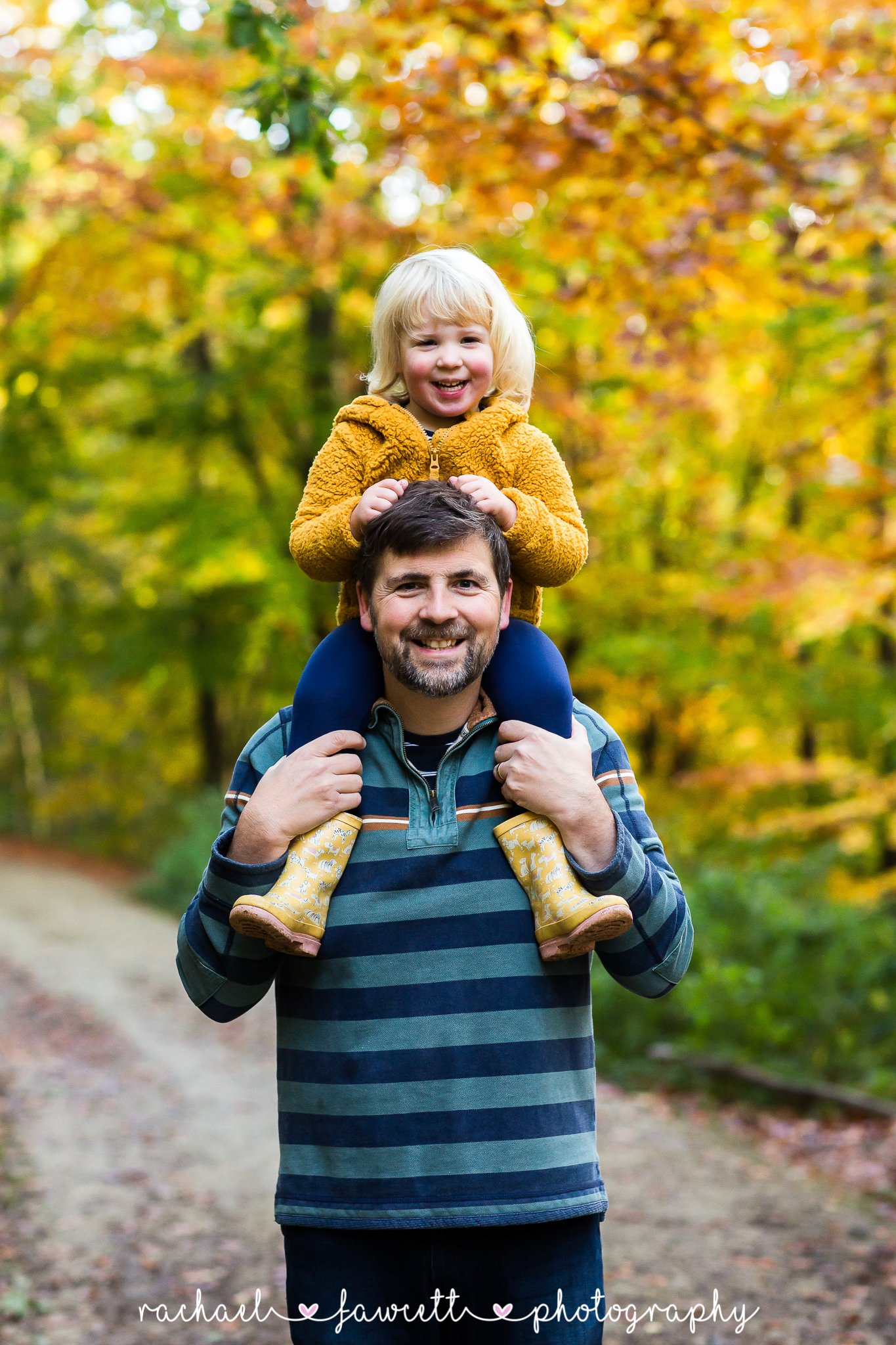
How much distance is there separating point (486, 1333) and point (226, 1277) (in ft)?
10.5

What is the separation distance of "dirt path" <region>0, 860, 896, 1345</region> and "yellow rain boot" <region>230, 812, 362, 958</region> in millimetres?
2985

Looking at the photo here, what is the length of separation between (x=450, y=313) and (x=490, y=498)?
459mm

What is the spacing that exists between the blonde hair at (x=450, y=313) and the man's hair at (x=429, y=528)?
0.42 m

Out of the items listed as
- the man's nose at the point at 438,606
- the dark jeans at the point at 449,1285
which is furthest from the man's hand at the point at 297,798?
the dark jeans at the point at 449,1285

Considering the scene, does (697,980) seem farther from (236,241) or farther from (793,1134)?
(236,241)

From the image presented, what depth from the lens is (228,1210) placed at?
5434mm

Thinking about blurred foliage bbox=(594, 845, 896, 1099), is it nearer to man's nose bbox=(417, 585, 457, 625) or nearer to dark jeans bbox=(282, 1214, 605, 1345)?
dark jeans bbox=(282, 1214, 605, 1345)

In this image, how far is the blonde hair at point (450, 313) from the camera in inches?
92.7

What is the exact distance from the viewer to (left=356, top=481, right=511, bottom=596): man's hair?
80.2 inches

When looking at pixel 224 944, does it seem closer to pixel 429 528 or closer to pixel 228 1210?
pixel 429 528

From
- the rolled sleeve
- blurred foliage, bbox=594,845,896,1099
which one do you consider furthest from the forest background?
the rolled sleeve

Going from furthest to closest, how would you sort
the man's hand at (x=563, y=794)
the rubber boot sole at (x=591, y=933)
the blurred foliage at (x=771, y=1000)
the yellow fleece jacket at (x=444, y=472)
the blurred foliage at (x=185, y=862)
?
1. the blurred foliage at (x=185, y=862)
2. the blurred foliage at (x=771, y=1000)
3. the yellow fleece jacket at (x=444, y=472)
4. the man's hand at (x=563, y=794)
5. the rubber boot sole at (x=591, y=933)

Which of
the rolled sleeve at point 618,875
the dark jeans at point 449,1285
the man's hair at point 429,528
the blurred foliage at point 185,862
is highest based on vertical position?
the man's hair at point 429,528

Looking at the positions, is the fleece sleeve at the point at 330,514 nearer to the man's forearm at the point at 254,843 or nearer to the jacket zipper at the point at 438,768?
the jacket zipper at the point at 438,768
